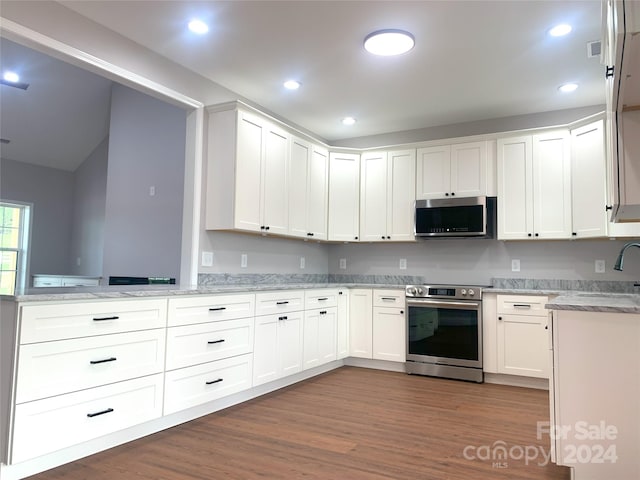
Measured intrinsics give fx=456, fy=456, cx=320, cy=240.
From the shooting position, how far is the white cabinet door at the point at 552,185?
13.8 ft

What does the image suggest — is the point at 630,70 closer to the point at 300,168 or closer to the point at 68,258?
the point at 300,168

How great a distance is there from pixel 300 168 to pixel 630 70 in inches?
125

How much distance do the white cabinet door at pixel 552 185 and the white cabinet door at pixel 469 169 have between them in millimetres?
474

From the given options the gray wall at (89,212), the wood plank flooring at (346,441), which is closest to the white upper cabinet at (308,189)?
the wood plank flooring at (346,441)

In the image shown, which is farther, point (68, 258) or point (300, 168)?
point (68, 258)

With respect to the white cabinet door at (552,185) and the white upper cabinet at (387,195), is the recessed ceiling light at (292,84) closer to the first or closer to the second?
the white upper cabinet at (387,195)

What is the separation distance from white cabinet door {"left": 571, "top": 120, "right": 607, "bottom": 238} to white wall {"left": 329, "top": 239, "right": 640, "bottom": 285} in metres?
0.39

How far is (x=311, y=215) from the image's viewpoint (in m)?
4.79

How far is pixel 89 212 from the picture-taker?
304 inches

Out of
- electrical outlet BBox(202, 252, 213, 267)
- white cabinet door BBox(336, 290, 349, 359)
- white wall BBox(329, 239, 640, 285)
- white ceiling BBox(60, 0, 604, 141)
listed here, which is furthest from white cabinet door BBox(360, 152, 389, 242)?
electrical outlet BBox(202, 252, 213, 267)

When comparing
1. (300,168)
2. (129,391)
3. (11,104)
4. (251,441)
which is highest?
(11,104)

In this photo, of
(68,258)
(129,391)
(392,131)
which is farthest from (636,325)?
(68,258)

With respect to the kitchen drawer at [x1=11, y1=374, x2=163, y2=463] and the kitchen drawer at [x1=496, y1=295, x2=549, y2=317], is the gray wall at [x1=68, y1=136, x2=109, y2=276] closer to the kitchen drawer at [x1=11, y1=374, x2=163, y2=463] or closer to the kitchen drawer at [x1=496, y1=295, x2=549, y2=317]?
the kitchen drawer at [x1=11, y1=374, x2=163, y2=463]

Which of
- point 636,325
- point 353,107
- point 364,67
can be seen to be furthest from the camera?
point 353,107
